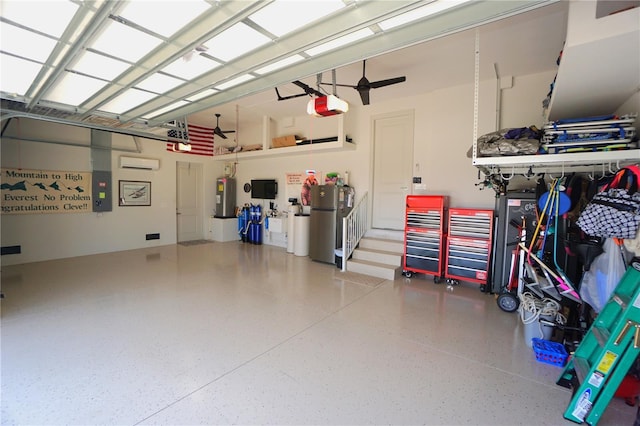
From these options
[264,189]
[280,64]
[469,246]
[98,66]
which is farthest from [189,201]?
[469,246]

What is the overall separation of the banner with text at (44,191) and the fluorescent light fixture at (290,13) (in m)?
6.71

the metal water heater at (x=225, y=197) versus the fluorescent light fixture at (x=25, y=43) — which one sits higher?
the fluorescent light fixture at (x=25, y=43)

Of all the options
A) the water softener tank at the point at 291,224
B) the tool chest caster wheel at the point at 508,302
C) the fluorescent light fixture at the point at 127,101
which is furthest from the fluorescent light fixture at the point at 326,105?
the water softener tank at the point at 291,224

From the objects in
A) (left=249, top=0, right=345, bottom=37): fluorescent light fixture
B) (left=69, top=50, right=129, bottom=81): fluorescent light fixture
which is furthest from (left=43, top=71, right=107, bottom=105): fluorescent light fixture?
(left=249, top=0, right=345, bottom=37): fluorescent light fixture

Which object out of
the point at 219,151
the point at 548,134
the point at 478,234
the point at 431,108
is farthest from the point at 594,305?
the point at 219,151

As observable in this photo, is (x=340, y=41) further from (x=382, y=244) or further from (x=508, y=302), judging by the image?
(x=382, y=244)

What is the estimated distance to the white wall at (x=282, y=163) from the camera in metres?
4.79

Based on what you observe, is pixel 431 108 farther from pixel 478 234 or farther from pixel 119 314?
pixel 119 314

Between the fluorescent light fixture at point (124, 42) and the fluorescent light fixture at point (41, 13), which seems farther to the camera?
the fluorescent light fixture at point (124, 42)

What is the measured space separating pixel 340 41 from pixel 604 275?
9.68ft

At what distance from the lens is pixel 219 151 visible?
859 cm

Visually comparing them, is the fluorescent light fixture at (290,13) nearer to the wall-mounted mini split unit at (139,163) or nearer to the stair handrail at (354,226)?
the stair handrail at (354,226)

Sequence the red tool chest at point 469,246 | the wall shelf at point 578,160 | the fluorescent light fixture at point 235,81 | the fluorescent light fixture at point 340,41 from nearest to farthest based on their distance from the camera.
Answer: the fluorescent light fixture at point 340,41, the wall shelf at point 578,160, the fluorescent light fixture at point 235,81, the red tool chest at point 469,246

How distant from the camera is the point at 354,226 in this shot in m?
5.87
